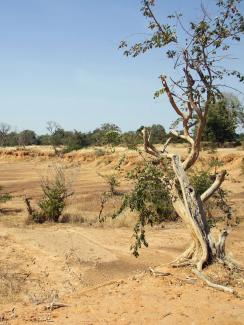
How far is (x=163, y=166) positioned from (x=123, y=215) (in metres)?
7.86

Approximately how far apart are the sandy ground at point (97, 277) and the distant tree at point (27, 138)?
54826 millimetres

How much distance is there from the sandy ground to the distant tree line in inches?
106

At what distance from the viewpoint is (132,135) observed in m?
10.2

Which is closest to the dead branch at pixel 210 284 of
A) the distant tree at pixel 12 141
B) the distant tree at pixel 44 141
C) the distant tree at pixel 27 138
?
the distant tree at pixel 44 141

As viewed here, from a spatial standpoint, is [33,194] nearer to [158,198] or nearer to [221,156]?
[221,156]

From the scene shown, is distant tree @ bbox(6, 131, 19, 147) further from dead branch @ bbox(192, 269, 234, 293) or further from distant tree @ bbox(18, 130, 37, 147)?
dead branch @ bbox(192, 269, 234, 293)

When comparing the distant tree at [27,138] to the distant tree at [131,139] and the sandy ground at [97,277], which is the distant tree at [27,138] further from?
the distant tree at [131,139]

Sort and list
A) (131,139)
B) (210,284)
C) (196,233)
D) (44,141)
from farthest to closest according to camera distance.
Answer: (44,141) → (131,139) → (196,233) → (210,284)

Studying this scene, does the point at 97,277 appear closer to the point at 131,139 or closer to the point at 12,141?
the point at 131,139

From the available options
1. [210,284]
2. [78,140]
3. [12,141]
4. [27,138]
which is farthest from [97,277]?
[12,141]

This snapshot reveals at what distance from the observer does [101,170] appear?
40438mm


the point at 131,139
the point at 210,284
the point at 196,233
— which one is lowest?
the point at 210,284

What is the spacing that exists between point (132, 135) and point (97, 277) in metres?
3.20

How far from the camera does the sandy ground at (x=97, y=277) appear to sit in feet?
22.1
